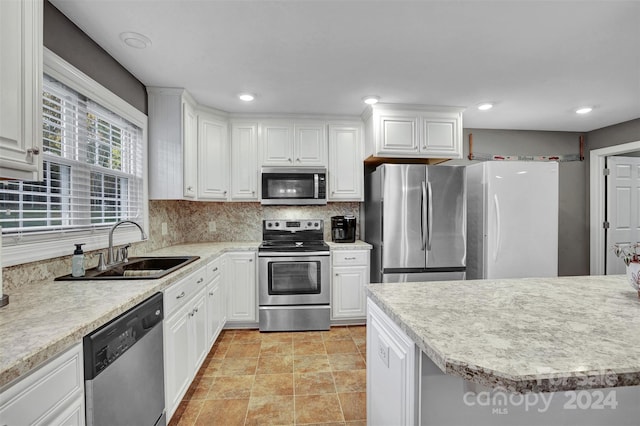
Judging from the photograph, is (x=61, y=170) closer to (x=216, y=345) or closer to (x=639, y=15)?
(x=216, y=345)

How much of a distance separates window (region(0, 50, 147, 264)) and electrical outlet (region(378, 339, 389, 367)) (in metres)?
1.75

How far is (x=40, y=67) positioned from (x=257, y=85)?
1.67m

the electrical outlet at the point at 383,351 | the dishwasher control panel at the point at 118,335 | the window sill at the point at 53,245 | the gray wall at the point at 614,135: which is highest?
the gray wall at the point at 614,135

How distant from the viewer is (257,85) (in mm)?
2686

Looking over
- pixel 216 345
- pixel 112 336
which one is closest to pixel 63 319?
pixel 112 336

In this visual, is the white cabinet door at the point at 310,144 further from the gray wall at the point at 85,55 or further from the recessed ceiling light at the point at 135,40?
the recessed ceiling light at the point at 135,40

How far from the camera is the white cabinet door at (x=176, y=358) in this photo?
1.73 meters

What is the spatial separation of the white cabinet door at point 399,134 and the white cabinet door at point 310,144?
0.69m

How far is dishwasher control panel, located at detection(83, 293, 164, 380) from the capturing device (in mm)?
1102

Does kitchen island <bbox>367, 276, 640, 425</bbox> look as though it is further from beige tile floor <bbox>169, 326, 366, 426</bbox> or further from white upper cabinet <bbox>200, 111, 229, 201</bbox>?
white upper cabinet <bbox>200, 111, 229, 201</bbox>

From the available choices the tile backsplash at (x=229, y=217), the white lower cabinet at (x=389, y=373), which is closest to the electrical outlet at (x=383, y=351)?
the white lower cabinet at (x=389, y=373)

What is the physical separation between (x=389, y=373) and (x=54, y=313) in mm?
1308

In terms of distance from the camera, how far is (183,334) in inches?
77.7

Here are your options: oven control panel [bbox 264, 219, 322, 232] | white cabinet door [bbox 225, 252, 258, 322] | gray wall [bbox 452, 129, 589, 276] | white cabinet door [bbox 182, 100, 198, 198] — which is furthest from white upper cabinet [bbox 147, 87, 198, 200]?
gray wall [bbox 452, 129, 589, 276]
